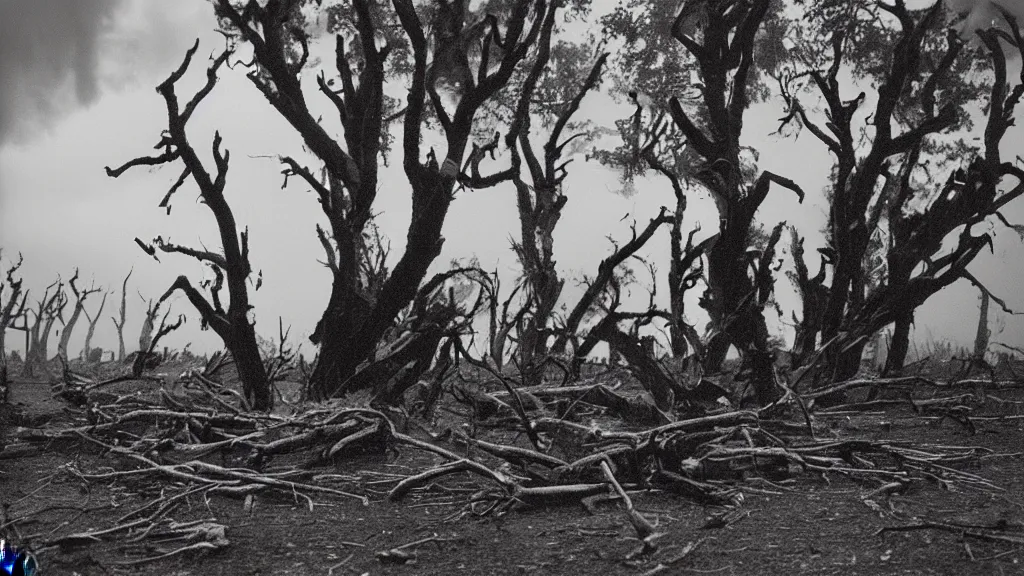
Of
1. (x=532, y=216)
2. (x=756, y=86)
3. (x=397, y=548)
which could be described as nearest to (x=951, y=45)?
(x=756, y=86)

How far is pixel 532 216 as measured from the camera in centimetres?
1312

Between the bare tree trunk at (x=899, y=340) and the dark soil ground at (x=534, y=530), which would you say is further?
the bare tree trunk at (x=899, y=340)

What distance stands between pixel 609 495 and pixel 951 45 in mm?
9201

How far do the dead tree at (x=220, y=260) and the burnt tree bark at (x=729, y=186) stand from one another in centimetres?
421

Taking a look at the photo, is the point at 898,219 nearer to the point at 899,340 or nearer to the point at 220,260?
the point at 899,340

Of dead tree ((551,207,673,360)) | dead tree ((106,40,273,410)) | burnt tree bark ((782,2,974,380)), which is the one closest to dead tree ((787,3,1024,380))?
burnt tree bark ((782,2,974,380))

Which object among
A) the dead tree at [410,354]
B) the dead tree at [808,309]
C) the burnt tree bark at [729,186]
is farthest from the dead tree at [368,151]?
the dead tree at [808,309]

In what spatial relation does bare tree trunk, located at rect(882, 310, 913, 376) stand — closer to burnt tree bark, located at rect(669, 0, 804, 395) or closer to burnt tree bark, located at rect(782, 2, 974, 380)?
burnt tree bark, located at rect(782, 2, 974, 380)

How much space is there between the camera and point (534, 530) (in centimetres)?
321

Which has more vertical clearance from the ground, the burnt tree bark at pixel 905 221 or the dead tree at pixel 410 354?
the burnt tree bark at pixel 905 221

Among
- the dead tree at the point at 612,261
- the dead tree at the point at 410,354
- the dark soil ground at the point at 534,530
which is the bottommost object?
the dark soil ground at the point at 534,530

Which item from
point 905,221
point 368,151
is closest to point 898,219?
point 905,221

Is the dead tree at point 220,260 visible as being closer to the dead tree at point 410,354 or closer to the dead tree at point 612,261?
the dead tree at point 410,354

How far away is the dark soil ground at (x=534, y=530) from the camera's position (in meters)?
2.75
